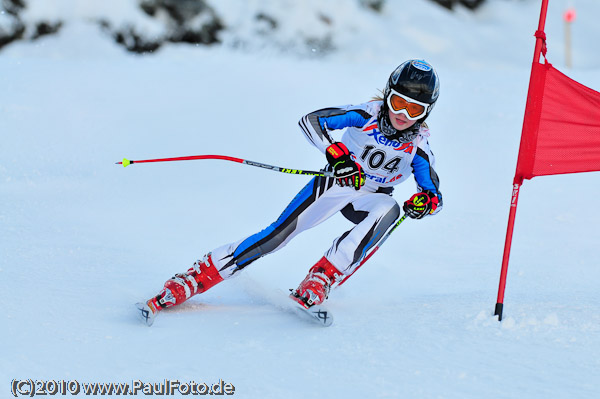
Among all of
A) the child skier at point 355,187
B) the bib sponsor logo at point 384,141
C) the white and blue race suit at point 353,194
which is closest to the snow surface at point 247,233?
the child skier at point 355,187

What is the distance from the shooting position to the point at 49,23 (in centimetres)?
1177

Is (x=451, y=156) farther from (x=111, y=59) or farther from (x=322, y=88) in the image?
(x=111, y=59)

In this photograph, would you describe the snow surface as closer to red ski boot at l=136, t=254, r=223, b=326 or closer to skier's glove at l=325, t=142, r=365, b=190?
red ski boot at l=136, t=254, r=223, b=326

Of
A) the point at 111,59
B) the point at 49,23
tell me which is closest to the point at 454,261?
the point at 111,59

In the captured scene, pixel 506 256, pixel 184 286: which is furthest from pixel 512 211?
pixel 184 286

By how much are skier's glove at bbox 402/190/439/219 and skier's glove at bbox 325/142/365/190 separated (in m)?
0.31

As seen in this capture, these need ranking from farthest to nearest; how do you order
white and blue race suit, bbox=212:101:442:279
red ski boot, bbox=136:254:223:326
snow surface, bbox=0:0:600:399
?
white and blue race suit, bbox=212:101:442:279, red ski boot, bbox=136:254:223:326, snow surface, bbox=0:0:600:399

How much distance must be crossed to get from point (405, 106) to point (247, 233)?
2619 millimetres

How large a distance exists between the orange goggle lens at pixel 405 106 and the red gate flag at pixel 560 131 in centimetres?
52

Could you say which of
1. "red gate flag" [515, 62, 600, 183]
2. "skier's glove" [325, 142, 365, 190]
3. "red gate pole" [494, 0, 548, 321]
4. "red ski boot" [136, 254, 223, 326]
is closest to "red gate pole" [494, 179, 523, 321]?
"red gate pole" [494, 0, 548, 321]

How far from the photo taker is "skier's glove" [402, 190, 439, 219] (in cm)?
370

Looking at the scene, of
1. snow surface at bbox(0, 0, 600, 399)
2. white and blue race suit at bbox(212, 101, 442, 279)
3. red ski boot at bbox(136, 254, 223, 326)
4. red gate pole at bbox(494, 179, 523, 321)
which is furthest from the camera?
white and blue race suit at bbox(212, 101, 442, 279)

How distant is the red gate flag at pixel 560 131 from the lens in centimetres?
354

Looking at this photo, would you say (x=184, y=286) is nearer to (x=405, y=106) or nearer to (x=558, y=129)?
(x=405, y=106)
